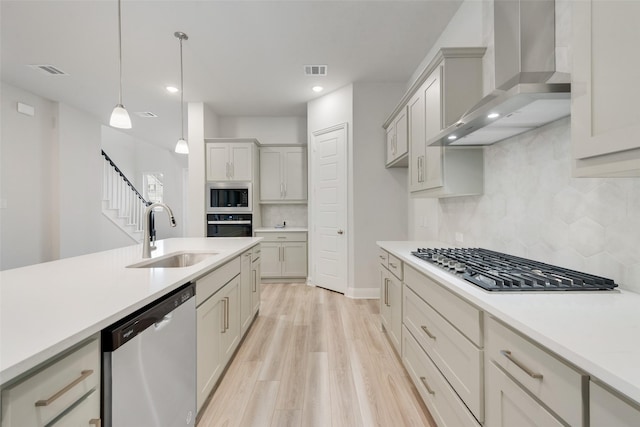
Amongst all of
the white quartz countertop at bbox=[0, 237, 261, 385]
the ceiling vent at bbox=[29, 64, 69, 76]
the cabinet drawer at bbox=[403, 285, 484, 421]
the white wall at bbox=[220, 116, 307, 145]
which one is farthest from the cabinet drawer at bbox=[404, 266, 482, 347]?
the ceiling vent at bbox=[29, 64, 69, 76]

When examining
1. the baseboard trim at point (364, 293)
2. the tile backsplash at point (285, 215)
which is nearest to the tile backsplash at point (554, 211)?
the baseboard trim at point (364, 293)

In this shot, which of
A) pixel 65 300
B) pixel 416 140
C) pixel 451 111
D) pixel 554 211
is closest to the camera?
pixel 65 300

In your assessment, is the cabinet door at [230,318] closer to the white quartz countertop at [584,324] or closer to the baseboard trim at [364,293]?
the white quartz countertop at [584,324]

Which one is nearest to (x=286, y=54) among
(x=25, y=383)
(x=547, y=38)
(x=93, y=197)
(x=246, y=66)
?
(x=246, y=66)

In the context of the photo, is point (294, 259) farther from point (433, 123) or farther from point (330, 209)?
point (433, 123)

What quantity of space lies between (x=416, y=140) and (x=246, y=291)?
7.20 ft

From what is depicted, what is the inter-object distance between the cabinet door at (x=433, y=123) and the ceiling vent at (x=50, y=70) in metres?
4.72

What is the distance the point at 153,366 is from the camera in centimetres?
115

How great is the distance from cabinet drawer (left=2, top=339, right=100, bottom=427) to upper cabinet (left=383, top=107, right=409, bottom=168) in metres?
2.85

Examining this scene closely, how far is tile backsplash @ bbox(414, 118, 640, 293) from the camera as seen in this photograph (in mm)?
1118

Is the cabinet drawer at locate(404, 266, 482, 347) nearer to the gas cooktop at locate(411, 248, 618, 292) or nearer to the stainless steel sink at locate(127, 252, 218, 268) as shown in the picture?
the gas cooktop at locate(411, 248, 618, 292)

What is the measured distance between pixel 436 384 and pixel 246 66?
3907 millimetres

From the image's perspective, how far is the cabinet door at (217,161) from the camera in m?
4.84

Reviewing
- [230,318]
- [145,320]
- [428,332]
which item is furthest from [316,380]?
[145,320]
